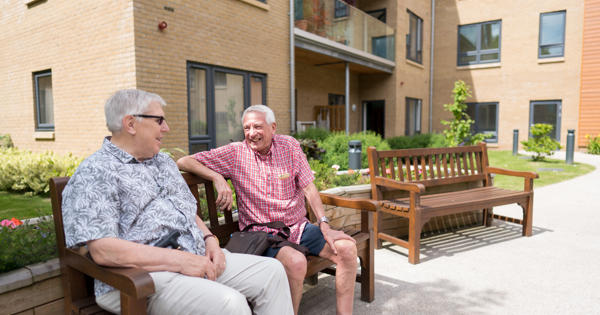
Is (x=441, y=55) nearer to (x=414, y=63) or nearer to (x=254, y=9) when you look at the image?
(x=414, y=63)

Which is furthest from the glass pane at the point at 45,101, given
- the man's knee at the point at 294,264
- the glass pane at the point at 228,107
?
the man's knee at the point at 294,264

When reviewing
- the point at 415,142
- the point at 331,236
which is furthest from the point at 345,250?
the point at 415,142

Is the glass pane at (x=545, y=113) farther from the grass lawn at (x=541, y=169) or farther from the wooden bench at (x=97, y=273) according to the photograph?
the wooden bench at (x=97, y=273)

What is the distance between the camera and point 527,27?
18.5 m

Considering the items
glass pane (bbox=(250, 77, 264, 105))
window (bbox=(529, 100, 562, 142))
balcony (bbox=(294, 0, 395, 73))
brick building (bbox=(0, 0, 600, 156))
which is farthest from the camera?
window (bbox=(529, 100, 562, 142))

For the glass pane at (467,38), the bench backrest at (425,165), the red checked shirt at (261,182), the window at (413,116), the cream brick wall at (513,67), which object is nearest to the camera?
the red checked shirt at (261,182)

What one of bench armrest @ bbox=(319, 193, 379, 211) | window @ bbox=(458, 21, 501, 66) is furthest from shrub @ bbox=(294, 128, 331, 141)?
window @ bbox=(458, 21, 501, 66)

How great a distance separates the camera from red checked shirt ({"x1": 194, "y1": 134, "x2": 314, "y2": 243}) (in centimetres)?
285

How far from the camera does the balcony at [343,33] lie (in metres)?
10.6

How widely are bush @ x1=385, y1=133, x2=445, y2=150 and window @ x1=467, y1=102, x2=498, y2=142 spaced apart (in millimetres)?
5162

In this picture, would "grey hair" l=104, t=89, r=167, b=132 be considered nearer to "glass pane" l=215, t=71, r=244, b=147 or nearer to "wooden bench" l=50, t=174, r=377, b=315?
"wooden bench" l=50, t=174, r=377, b=315

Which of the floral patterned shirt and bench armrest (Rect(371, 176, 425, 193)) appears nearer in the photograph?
the floral patterned shirt

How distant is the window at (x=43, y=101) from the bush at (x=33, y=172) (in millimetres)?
1985

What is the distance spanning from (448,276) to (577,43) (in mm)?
18287
